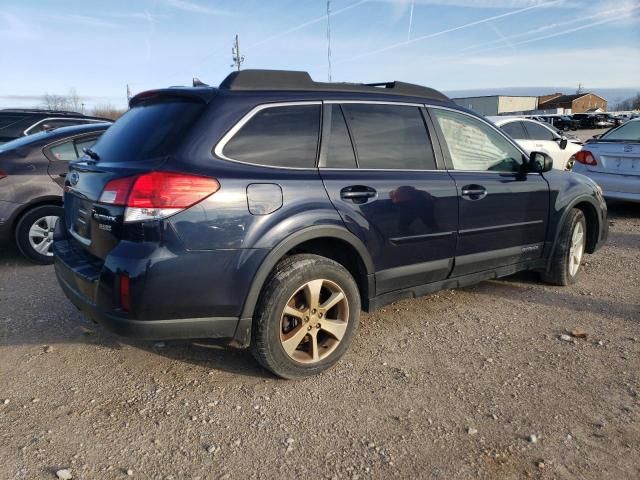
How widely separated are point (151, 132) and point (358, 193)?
51.3 inches

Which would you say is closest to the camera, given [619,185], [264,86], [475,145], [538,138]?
[264,86]

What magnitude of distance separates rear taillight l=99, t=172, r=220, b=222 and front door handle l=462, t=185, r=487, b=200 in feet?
6.75

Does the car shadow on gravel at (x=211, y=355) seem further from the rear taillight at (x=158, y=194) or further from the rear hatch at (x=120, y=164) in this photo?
the rear taillight at (x=158, y=194)

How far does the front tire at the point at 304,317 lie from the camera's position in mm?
3023

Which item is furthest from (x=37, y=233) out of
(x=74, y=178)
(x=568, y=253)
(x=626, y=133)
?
(x=626, y=133)

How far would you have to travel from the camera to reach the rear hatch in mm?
2756

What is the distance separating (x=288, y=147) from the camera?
312 centimetres

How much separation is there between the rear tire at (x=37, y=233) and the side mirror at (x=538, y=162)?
191 inches

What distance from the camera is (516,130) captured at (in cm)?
1075

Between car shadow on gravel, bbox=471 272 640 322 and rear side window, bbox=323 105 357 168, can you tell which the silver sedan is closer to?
car shadow on gravel, bbox=471 272 640 322

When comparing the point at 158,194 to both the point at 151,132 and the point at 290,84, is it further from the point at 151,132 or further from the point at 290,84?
the point at 290,84

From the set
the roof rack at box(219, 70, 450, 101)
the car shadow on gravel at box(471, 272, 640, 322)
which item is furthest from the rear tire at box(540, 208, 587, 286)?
the roof rack at box(219, 70, 450, 101)

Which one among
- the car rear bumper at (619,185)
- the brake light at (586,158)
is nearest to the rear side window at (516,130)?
the brake light at (586,158)

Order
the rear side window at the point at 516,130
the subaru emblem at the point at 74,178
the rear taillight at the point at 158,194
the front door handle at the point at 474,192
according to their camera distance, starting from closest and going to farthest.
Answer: the rear taillight at the point at 158,194, the subaru emblem at the point at 74,178, the front door handle at the point at 474,192, the rear side window at the point at 516,130
